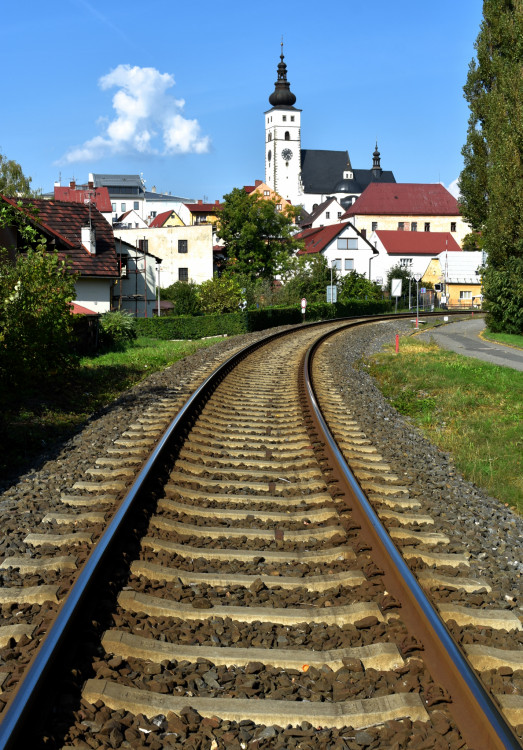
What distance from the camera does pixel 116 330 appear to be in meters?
28.2

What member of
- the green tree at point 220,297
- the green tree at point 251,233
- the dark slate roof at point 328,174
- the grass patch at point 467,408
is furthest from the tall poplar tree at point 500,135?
the dark slate roof at point 328,174

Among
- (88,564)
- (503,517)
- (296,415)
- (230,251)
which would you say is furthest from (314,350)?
(230,251)

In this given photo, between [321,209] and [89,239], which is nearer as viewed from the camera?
[89,239]

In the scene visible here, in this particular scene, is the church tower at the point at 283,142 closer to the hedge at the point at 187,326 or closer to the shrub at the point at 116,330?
the hedge at the point at 187,326

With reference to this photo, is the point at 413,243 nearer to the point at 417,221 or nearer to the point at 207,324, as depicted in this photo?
the point at 417,221

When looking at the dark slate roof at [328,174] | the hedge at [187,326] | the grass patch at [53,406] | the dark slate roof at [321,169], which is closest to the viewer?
the grass patch at [53,406]

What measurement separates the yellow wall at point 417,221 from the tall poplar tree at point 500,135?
88.0 m

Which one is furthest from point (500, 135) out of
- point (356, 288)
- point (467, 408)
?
point (356, 288)

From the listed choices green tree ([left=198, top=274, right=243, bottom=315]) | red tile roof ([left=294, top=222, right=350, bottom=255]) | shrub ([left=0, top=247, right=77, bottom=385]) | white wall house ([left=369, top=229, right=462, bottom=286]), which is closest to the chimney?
green tree ([left=198, top=274, right=243, bottom=315])

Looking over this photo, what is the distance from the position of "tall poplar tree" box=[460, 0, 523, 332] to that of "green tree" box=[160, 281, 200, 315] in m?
25.9

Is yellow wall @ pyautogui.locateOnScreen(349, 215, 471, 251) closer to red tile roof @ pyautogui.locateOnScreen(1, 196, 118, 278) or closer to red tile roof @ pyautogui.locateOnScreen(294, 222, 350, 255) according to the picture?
red tile roof @ pyautogui.locateOnScreen(294, 222, 350, 255)

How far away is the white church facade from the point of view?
16288 centimetres

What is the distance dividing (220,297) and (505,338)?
29.5 meters

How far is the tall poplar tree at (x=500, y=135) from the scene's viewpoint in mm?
28781
